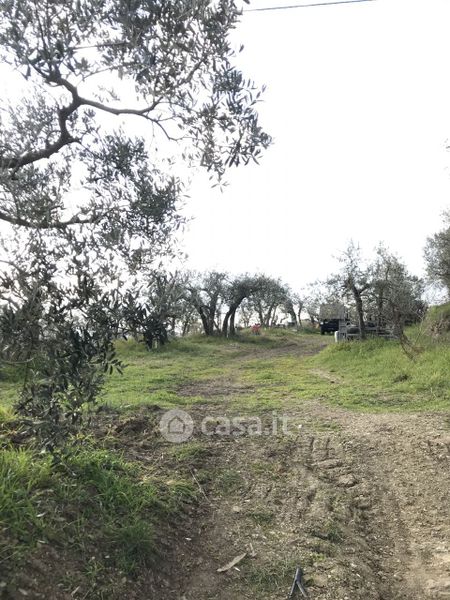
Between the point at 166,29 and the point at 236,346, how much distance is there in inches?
1080

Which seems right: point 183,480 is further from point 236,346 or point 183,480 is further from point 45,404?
point 236,346

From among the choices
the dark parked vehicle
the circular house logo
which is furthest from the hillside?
the dark parked vehicle

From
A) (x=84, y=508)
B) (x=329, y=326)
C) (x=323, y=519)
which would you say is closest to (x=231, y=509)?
(x=323, y=519)

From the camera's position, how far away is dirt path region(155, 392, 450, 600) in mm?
3105

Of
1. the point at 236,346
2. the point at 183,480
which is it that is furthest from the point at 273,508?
A: the point at 236,346

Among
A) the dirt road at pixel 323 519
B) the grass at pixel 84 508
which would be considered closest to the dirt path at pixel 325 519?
the dirt road at pixel 323 519

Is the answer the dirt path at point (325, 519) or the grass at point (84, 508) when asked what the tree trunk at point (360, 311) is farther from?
the grass at point (84, 508)

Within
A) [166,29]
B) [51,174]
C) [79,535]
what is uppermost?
[166,29]

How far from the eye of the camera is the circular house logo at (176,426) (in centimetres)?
566

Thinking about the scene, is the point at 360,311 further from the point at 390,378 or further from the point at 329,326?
the point at 329,326

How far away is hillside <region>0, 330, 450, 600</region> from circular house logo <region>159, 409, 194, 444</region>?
12 cm

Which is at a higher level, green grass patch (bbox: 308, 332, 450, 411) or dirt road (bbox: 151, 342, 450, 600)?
green grass patch (bbox: 308, 332, 450, 411)

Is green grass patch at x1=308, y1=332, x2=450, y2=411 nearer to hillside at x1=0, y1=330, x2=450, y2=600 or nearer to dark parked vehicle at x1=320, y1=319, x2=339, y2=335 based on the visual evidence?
hillside at x1=0, y1=330, x2=450, y2=600

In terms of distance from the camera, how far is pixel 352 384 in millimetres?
11359
